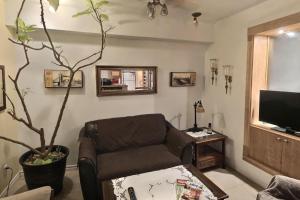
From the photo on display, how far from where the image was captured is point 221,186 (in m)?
2.56

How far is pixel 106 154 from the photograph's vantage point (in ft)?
8.45

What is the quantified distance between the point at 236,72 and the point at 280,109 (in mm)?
842

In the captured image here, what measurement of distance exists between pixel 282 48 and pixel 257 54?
1.02 feet

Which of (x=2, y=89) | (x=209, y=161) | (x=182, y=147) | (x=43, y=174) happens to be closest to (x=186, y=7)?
(x=182, y=147)

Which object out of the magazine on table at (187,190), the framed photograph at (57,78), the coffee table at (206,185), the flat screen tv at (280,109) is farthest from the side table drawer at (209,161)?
the framed photograph at (57,78)

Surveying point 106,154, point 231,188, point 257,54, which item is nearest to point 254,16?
point 257,54

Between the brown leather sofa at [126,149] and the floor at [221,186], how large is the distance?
496mm

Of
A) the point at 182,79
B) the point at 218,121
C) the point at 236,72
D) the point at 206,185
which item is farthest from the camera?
the point at 182,79

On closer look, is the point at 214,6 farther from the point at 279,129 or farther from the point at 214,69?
the point at 279,129

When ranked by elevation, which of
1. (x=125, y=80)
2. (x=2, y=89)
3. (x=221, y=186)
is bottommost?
(x=221, y=186)

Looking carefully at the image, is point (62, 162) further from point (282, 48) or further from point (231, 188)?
point (282, 48)

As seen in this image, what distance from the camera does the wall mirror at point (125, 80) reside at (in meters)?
2.99

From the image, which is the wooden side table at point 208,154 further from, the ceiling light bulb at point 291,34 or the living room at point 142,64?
the ceiling light bulb at point 291,34

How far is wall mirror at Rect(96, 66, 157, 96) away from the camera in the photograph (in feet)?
9.82
